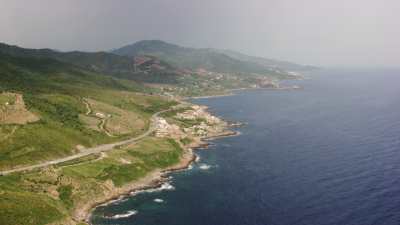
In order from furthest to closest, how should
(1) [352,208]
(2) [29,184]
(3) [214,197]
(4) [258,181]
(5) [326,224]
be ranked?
(4) [258,181], (3) [214,197], (2) [29,184], (1) [352,208], (5) [326,224]

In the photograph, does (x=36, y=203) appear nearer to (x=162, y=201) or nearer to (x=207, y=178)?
(x=162, y=201)

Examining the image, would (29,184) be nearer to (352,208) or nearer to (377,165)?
(352,208)

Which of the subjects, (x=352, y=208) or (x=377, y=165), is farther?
(x=377, y=165)

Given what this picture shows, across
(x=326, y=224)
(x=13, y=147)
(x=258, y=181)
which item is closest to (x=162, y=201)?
(x=258, y=181)

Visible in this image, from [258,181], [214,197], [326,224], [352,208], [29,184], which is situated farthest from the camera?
[258,181]

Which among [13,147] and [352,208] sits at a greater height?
[13,147]

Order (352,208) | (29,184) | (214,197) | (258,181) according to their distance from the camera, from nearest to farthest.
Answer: (352,208) → (29,184) → (214,197) → (258,181)

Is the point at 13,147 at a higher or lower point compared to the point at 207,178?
higher

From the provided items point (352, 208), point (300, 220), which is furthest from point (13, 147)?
point (352, 208)

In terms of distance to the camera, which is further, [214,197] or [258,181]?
[258,181]
